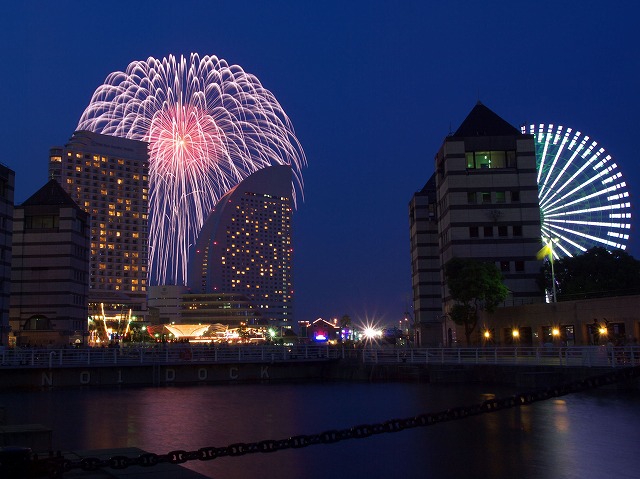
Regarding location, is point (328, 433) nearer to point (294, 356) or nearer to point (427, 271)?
point (294, 356)

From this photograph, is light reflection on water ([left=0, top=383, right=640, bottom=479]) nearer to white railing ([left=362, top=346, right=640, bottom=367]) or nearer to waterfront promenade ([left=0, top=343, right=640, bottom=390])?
white railing ([left=362, top=346, right=640, bottom=367])

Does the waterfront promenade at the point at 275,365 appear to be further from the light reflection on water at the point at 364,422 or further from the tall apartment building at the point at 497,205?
the tall apartment building at the point at 497,205

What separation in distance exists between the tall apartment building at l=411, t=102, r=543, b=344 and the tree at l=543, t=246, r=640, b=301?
3442mm

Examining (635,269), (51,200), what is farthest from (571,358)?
(51,200)

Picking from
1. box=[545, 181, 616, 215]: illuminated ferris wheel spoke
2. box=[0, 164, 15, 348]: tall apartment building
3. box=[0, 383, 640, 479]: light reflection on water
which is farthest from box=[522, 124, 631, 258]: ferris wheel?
box=[0, 164, 15, 348]: tall apartment building

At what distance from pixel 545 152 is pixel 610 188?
31.3ft

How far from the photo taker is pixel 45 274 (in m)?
112

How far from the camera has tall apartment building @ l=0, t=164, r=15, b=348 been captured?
9288 cm

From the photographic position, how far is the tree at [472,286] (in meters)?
76.3

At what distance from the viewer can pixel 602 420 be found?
3155 cm

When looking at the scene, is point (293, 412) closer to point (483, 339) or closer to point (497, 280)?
point (497, 280)

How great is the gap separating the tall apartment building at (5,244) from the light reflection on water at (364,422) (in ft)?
140

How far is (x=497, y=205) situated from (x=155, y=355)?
46060 millimetres

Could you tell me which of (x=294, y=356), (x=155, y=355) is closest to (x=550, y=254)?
(x=294, y=356)
